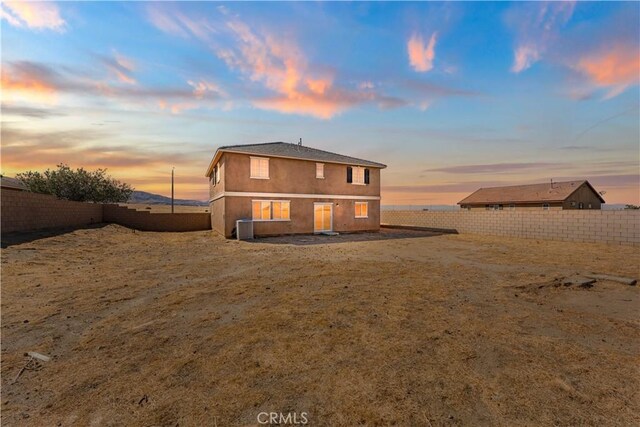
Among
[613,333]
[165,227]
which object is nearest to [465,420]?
[613,333]

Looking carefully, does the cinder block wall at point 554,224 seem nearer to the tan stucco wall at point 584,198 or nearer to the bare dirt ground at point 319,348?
the bare dirt ground at point 319,348

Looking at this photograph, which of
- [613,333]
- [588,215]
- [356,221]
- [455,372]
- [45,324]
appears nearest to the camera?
[455,372]

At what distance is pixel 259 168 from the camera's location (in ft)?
65.5

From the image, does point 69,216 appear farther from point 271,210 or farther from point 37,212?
point 271,210

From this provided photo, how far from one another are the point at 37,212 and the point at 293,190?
1538cm

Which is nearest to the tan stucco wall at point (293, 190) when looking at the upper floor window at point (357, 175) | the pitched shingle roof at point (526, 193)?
the upper floor window at point (357, 175)

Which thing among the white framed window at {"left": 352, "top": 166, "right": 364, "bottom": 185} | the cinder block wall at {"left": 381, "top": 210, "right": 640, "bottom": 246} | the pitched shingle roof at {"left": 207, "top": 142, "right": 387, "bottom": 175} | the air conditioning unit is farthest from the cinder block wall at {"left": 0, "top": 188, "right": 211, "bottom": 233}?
Result: the cinder block wall at {"left": 381, "top": 210, "right": 640, "bottom": 246}

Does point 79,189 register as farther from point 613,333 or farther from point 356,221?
point 613,333

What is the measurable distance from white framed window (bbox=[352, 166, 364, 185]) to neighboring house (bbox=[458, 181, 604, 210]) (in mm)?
25562

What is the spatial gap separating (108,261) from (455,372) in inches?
492

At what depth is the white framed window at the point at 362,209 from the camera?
24692 mm

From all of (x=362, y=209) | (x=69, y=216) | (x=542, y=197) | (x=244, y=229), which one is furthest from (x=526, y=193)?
(x=69, y=216)

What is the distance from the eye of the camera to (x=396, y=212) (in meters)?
31.5

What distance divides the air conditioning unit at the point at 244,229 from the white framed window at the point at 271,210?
121 centimetres
